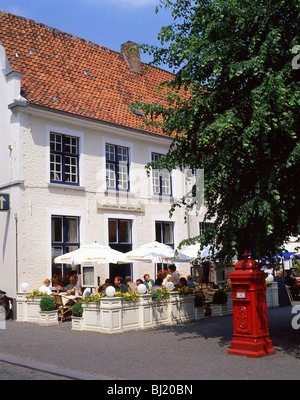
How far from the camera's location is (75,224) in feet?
61.6

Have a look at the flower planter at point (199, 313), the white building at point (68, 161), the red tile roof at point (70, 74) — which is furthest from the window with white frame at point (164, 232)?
the flower planter at point (199, 313)

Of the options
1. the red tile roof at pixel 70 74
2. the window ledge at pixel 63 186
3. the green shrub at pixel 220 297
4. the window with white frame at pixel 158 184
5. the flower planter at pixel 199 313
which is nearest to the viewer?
the flower planter at pixel 199 313

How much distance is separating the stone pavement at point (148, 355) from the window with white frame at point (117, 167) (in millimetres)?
7735

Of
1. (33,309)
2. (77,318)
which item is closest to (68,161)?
(33,309)

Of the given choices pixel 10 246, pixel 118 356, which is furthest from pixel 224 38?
pixel 10 246

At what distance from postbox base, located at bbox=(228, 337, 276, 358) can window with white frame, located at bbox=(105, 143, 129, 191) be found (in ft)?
38.5

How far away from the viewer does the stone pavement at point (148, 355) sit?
304 inches

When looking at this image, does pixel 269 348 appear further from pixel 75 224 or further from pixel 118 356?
pixel 75 224

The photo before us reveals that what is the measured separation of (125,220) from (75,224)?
260 centimetres

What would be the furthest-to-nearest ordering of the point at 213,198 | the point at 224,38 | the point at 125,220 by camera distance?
the point at 125,220
the point at 213,198
the point at 224,38

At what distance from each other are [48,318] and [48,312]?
18cm

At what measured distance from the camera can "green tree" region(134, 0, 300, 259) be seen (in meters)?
8.99

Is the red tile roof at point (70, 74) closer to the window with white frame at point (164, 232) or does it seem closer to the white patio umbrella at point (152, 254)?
the window with white frame at point (164, 232)

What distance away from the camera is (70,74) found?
20.7m
